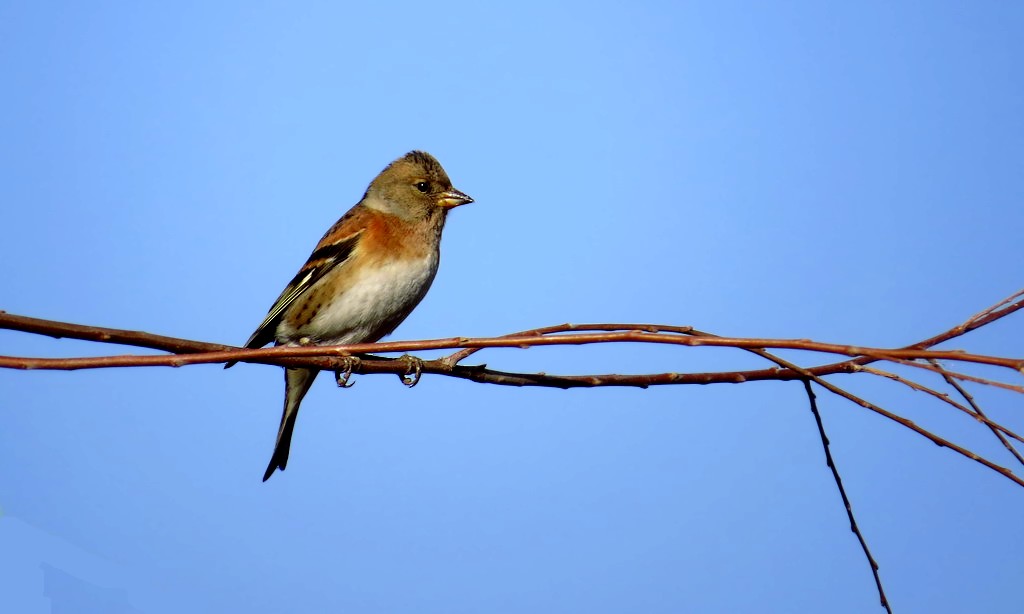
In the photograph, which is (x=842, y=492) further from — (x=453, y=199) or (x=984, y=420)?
(x=453, y=199)

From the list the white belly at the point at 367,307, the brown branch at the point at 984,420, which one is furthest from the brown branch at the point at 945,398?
the white belly at the point at 367,307

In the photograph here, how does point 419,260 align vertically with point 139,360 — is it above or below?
above

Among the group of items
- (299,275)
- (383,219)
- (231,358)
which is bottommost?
(231,358)

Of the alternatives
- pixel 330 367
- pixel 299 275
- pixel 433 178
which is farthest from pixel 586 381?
pixel 433 178

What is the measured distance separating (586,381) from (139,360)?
124 cm

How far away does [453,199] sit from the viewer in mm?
6871

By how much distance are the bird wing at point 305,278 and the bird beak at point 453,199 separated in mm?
711

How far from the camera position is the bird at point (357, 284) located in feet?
19.6

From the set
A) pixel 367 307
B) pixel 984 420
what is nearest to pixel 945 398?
pixel 984 420

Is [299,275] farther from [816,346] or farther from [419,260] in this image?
[816,346]

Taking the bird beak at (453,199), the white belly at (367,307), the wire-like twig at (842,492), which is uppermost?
the bird beak at (453,199)

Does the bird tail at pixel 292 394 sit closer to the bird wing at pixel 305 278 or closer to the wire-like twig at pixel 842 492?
the bird wing at pixel 305 278

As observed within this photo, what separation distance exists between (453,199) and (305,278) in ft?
4.10

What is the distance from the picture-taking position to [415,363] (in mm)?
Answer: 3561
